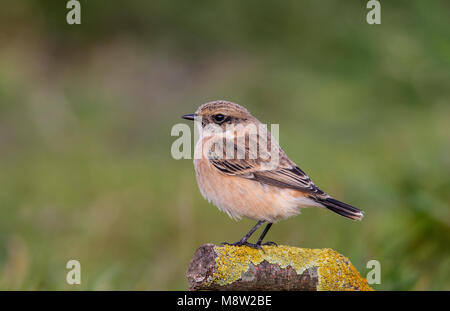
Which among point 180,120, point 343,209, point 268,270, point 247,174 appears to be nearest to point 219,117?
point 247,174

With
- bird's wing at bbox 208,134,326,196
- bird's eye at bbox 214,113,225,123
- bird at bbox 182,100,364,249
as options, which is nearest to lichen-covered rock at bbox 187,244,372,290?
bird at bbox 182,100,364,249

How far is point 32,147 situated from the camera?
13.2 m

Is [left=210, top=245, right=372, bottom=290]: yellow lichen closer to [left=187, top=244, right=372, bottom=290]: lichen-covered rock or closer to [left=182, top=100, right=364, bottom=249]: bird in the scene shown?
[left=187, top=244, right=372, bottom=290]: lichen-covered rock

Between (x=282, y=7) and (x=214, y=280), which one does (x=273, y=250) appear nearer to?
(x=214, y=280)

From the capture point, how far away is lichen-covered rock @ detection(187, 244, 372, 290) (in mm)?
3883

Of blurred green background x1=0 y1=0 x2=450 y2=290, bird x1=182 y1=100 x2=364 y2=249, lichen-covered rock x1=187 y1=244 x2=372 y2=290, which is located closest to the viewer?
lichen-covered rock x1=187 y1=244 x2=372 y2=290

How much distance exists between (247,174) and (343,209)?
837 millimetres

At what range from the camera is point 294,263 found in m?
3.91

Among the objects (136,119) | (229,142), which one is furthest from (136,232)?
(136,119)

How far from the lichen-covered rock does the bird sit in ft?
1.68

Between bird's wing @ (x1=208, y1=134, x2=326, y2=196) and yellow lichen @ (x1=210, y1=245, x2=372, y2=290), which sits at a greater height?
bird's wing @ (x1=208, y1=134, x2=326, y2=196)

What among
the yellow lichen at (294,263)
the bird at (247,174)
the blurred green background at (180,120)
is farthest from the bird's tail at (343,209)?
the blurred green background at (180,120)

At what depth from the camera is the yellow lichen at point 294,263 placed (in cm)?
390
